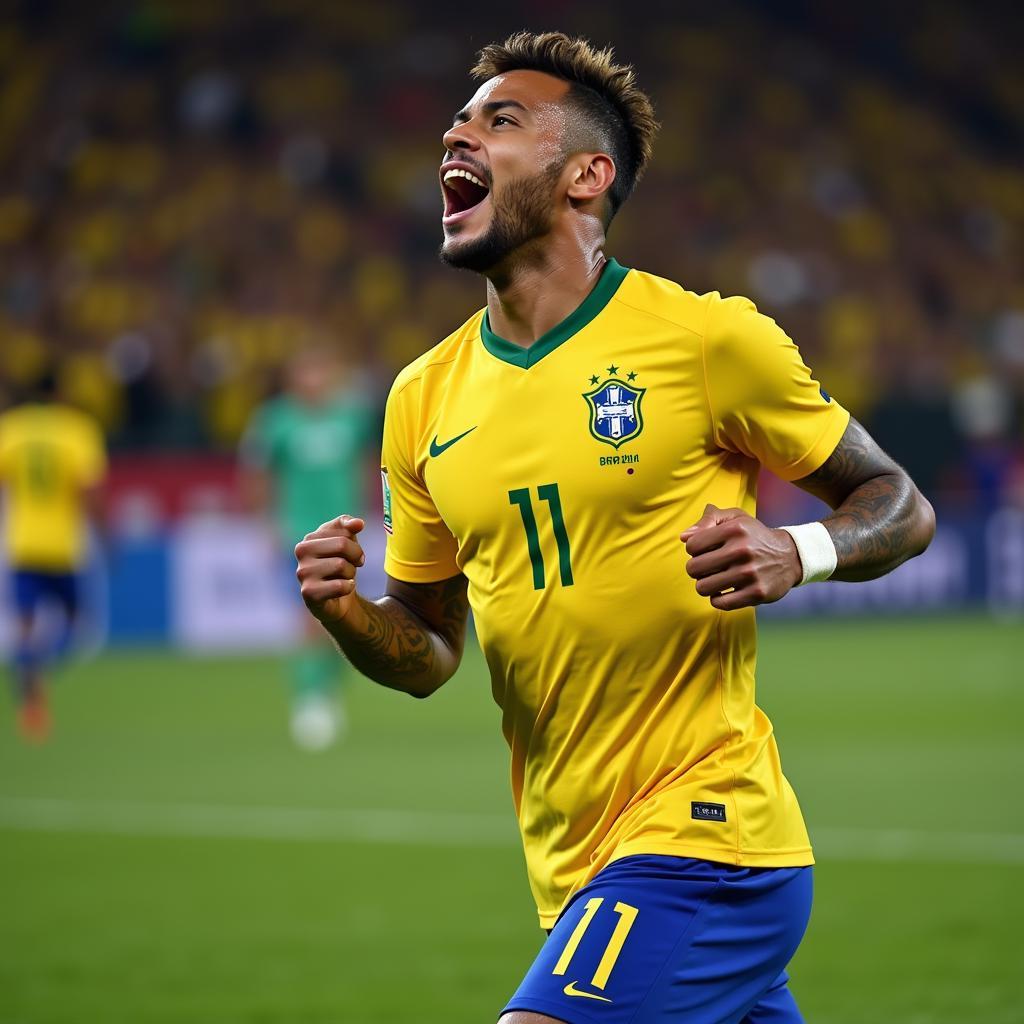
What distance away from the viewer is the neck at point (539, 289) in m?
3.89

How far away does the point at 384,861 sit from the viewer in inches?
355

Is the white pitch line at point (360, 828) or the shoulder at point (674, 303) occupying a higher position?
the shoulder at point (674, 303)

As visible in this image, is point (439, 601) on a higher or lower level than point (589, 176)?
lower

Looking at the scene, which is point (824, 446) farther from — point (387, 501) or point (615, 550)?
point (387, 501)

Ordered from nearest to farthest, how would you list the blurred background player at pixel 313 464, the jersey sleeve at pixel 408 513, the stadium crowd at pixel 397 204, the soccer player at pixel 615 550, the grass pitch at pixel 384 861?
the soccer player at pixel 615 550 → the jersey sleeve at pixel 408 513 → the grass pitch at pixel 384 861 → the blurred background player at pixel 313 464 → the stadium crowd at pixel 397 204

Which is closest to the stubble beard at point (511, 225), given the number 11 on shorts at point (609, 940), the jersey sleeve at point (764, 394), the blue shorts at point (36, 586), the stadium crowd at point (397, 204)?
the jersey sleeve at point (764, 394)

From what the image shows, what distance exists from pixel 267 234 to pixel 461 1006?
20.3 metres

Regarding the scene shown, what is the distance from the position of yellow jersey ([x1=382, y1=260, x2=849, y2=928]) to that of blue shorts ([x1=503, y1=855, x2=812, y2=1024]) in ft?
0.18

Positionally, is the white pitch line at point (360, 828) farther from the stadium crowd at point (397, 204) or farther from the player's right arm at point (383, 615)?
the stadium crowd at point (397, 204)

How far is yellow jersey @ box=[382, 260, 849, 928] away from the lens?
363cm

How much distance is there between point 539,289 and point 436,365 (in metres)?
0.30

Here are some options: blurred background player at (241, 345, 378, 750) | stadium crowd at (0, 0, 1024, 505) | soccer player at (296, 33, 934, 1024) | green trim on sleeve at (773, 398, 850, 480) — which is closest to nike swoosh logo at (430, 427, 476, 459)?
soccer player at (296, 33, 934, 1024)

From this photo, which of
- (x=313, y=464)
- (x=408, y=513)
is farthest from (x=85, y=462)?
(x=408, y=513)

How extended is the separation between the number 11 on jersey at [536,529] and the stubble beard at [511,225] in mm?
489
